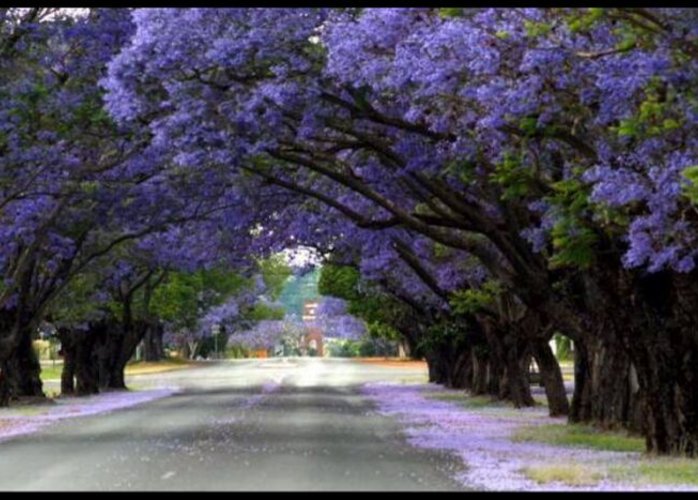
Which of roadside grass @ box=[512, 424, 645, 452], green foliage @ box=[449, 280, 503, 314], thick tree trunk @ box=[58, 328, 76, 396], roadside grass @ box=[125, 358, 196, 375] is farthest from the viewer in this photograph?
roadside grass @ box=[125, 358, 196, 375]

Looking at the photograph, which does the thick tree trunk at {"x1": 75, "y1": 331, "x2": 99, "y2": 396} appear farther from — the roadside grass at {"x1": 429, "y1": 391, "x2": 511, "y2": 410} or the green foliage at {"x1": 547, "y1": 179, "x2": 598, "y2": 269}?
the green foliage at {"x1": 547, "y1": 179, "x2": 598, "y2": 269}

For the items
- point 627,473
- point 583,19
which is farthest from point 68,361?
point 583,19

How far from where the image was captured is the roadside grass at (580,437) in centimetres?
2242

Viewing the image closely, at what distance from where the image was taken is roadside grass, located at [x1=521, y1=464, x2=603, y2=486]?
53.8ft

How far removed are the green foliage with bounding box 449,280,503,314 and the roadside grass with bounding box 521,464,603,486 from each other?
15.0m

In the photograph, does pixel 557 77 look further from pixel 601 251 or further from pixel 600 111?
pixel 601 251

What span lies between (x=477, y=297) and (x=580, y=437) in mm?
10278

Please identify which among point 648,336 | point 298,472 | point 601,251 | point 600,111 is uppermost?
point 600,111

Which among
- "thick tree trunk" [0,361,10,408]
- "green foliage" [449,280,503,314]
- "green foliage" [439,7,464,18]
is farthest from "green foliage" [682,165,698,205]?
"thick tree trunk" [0,361,10,408]

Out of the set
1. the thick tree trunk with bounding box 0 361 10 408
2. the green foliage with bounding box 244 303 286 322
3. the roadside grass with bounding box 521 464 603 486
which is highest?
the green foliage with bounding box 244 303 286 322

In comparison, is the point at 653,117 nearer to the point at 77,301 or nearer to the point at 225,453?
the point at 225,453

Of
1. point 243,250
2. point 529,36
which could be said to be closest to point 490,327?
point 243,250
